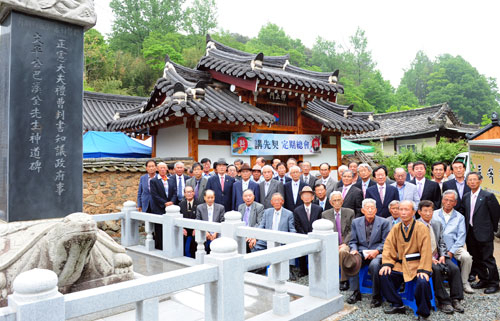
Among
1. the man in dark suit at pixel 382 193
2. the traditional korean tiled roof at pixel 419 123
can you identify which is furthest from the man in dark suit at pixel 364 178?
the traditional korean tiled roof at pixel 419 123

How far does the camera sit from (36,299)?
2168mm

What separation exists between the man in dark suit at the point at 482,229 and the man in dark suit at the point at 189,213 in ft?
15.3

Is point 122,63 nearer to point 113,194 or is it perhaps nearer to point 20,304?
point 113,194

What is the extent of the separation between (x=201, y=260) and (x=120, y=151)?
712 cm

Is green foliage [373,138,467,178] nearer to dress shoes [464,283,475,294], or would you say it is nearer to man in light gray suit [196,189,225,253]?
dress shoes [464,283,475,294]

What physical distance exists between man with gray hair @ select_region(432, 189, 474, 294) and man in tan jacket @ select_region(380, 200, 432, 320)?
845 mm

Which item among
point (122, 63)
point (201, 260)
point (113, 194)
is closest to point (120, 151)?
point (113, 194)

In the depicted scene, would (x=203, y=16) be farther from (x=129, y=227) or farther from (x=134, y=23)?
(x=129, y=227)

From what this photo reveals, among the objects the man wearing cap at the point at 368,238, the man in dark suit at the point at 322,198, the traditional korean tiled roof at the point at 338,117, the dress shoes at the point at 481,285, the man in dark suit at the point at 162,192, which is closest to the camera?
the man wearing cap at the point at 368,238

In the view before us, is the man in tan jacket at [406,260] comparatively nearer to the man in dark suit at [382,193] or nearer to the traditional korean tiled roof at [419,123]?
the man in dark suit at [382,193]

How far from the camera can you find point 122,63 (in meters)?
29.2

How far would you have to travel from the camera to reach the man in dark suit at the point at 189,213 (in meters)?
6.63

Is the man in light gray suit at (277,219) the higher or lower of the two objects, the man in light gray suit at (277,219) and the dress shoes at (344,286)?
the higher

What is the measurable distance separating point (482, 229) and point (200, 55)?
30.5m
